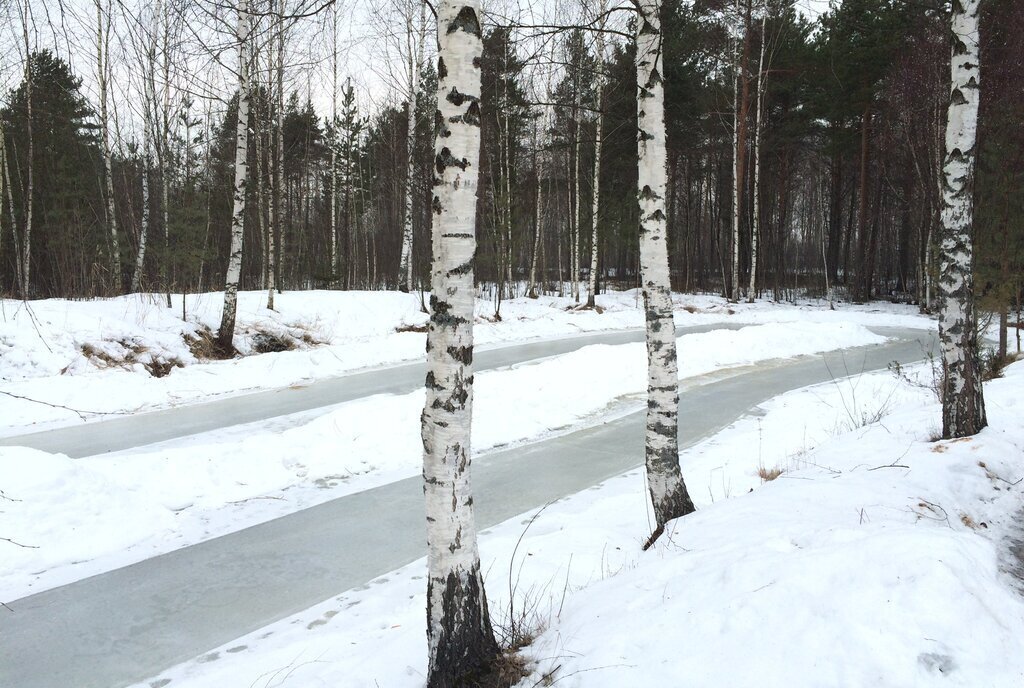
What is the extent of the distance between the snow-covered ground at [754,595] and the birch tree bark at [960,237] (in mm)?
429

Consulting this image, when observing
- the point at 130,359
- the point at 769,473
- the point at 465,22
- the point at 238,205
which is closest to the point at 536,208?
the point at 238,205

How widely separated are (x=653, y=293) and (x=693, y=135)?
26634mm

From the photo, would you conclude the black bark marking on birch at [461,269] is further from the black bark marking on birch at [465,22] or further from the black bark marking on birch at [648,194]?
the black bark marking on birch at [648,194]

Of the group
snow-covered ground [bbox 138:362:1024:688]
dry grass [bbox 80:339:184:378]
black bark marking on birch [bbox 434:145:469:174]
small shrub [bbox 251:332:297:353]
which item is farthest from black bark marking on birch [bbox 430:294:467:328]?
small shrub [bbox 251:332:297:353]

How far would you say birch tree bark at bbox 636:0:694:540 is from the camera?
4570 mm

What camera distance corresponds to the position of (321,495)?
5.89 metres

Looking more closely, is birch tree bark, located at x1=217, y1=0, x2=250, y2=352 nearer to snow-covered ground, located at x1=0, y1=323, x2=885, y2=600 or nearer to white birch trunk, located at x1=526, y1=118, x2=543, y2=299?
snow-covered ground, located at x1=0, y1=323, x2=885, y2=600

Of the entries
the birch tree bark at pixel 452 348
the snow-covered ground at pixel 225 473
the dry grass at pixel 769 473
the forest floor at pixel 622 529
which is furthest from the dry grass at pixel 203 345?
the birch tree bark at pixel 452 348

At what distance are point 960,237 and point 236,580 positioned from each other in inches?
268

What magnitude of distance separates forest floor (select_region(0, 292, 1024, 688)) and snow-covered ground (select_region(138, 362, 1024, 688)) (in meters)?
0.01

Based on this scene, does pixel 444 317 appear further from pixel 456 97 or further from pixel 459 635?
pixel 459 635

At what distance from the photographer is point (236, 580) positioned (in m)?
4.30

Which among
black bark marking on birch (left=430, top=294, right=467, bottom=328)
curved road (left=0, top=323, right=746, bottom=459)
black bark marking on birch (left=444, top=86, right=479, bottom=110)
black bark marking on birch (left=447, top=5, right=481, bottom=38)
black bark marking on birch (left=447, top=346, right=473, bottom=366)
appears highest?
black bark marking on birch (left=447, top=5, right=481, bottom=38)

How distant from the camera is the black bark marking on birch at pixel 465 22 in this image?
8.86 feet
